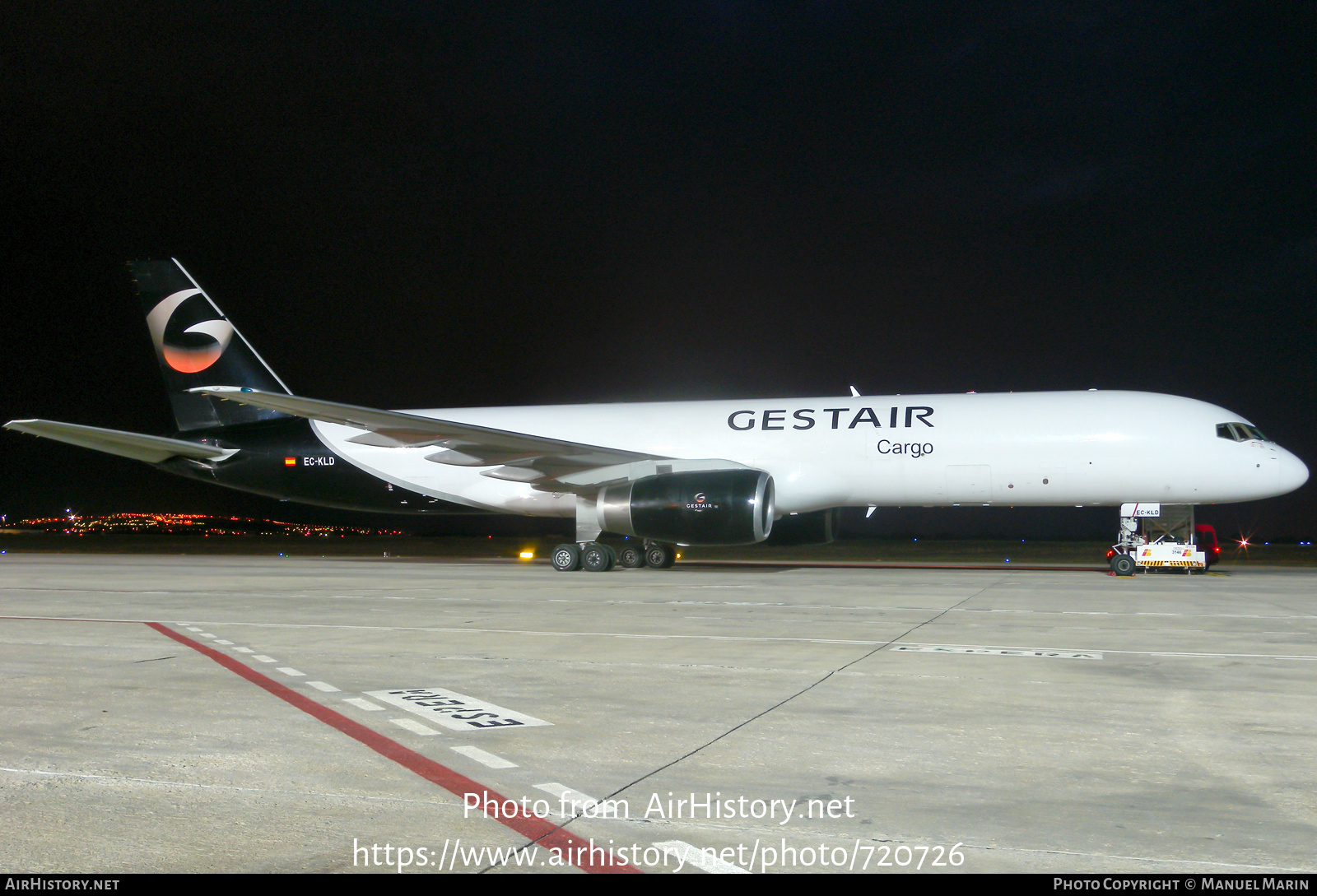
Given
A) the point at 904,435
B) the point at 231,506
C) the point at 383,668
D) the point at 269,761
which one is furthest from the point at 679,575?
the point at 231,506

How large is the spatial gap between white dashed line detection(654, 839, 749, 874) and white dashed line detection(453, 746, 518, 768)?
145 centimetres

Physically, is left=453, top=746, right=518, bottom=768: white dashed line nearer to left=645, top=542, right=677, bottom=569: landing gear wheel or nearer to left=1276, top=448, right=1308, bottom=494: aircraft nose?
left=645, top=542, right=677, bottom=569: landing gear wheel

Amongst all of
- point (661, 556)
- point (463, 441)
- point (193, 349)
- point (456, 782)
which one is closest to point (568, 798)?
point (456, 782)

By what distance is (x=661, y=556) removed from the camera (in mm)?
22016

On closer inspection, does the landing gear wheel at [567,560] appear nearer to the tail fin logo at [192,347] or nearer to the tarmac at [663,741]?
the tarmac at [663,741]

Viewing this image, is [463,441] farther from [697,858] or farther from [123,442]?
[697,858]

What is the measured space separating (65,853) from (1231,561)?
29.0m

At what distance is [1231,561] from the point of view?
86.6ft

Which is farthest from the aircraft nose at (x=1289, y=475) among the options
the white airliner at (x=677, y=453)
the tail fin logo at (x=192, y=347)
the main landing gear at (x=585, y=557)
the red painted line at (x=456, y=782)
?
the tail fin logo at (x=192, y=347)

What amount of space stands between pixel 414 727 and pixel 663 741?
1.59 m

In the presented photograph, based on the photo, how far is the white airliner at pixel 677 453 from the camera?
734 inches

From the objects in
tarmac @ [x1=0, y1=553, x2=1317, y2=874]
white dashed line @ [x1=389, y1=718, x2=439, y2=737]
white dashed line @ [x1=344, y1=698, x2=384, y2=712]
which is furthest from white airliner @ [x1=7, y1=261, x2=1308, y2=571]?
white dashed line @ [x1=389, y1=718, x2=439, y2=737]

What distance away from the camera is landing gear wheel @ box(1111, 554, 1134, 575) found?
1877 cm
